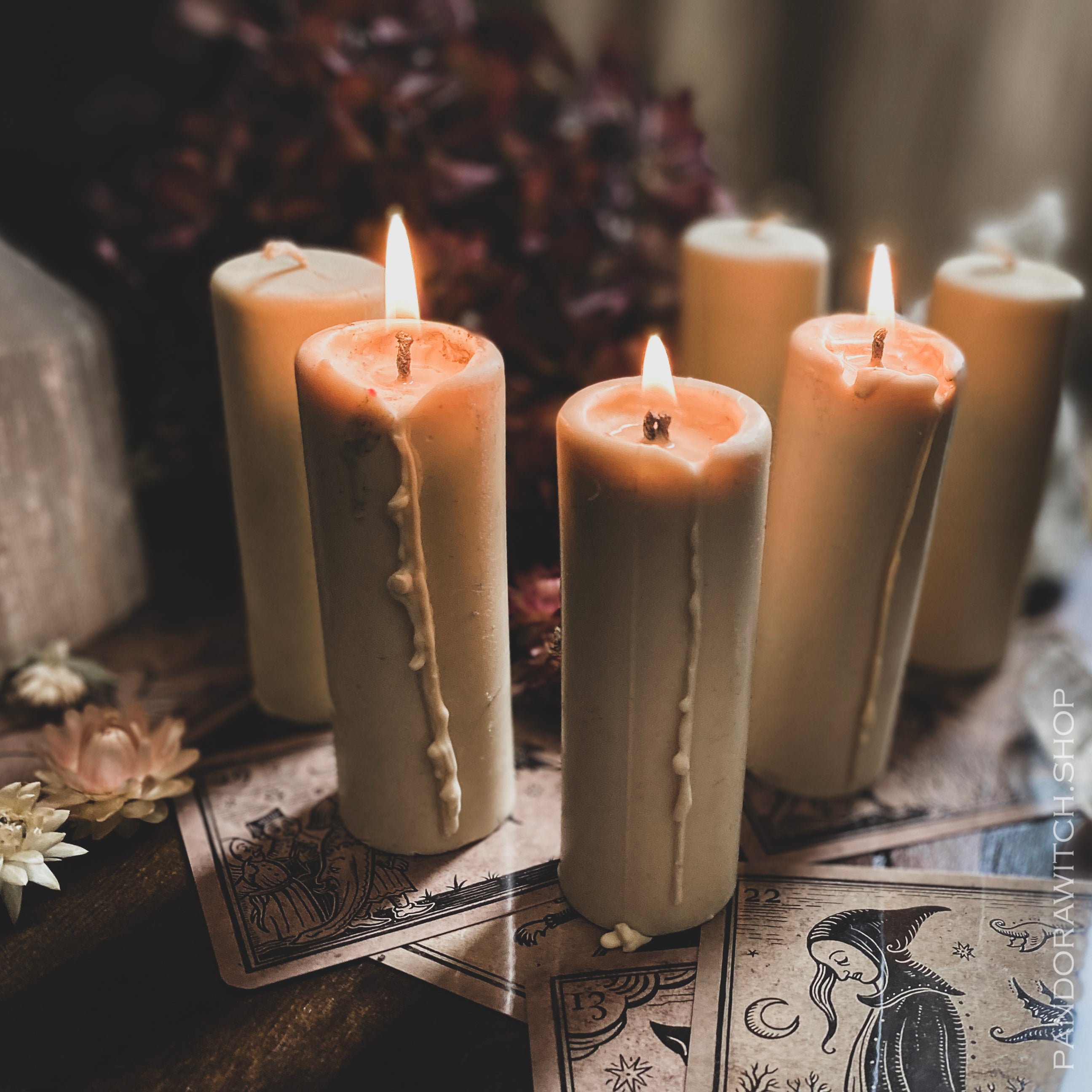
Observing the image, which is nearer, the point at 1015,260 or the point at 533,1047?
the point at 533,1047

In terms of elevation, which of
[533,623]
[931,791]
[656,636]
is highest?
[656,636]

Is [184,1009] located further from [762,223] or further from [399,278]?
[762,223]

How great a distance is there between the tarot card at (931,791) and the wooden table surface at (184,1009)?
0.03 m

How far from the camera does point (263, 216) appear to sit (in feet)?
3.18

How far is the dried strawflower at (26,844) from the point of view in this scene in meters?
0.66

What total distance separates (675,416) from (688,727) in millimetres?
180

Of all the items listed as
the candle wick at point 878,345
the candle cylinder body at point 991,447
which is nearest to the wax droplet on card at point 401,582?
the candle wick at point 878,345

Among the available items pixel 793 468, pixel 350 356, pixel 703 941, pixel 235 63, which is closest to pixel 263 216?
pixel 235 63

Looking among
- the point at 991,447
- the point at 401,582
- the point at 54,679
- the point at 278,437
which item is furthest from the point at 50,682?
the point at 991,447

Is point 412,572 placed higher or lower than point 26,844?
higher

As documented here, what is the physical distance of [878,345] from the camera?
0.69m

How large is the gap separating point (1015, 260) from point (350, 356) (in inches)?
21.6

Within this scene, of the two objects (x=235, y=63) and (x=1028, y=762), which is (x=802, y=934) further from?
(x=235, y=63)

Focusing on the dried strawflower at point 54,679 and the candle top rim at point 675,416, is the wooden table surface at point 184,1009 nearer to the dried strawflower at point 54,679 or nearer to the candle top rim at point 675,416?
the dried strawflower at point 54,679
